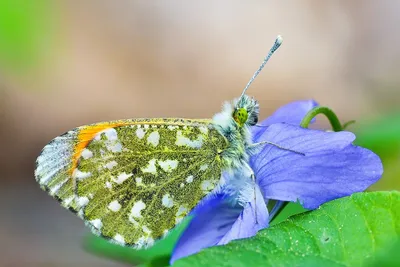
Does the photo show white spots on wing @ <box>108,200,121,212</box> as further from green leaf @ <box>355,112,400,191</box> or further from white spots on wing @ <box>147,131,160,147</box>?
green leaf @ <box>355,112,400,191</box>

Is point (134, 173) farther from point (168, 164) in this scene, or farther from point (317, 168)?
point (317, 168)

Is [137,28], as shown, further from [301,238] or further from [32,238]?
[301,238]

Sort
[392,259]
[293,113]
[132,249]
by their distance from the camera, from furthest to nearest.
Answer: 1. [132,249]
2. [293,113]
3. [392,259]

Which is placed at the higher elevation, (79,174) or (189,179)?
(79,174)

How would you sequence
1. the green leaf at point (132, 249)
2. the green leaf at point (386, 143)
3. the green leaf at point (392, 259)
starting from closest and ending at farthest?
the green leaf at point (392, 259), the green leaf at point (132, 249), the green leaf at point (386, 143)

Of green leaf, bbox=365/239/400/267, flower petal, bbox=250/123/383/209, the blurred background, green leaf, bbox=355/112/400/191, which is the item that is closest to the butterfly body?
flower petal, bbox=250/123/383/209

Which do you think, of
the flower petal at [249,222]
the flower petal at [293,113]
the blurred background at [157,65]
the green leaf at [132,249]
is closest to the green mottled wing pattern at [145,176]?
the flower petal at [249,222]

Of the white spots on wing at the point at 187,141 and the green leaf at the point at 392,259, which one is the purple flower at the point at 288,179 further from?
the green leaf at the point at 392,259

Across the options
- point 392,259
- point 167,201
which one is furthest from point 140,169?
point 392,259
